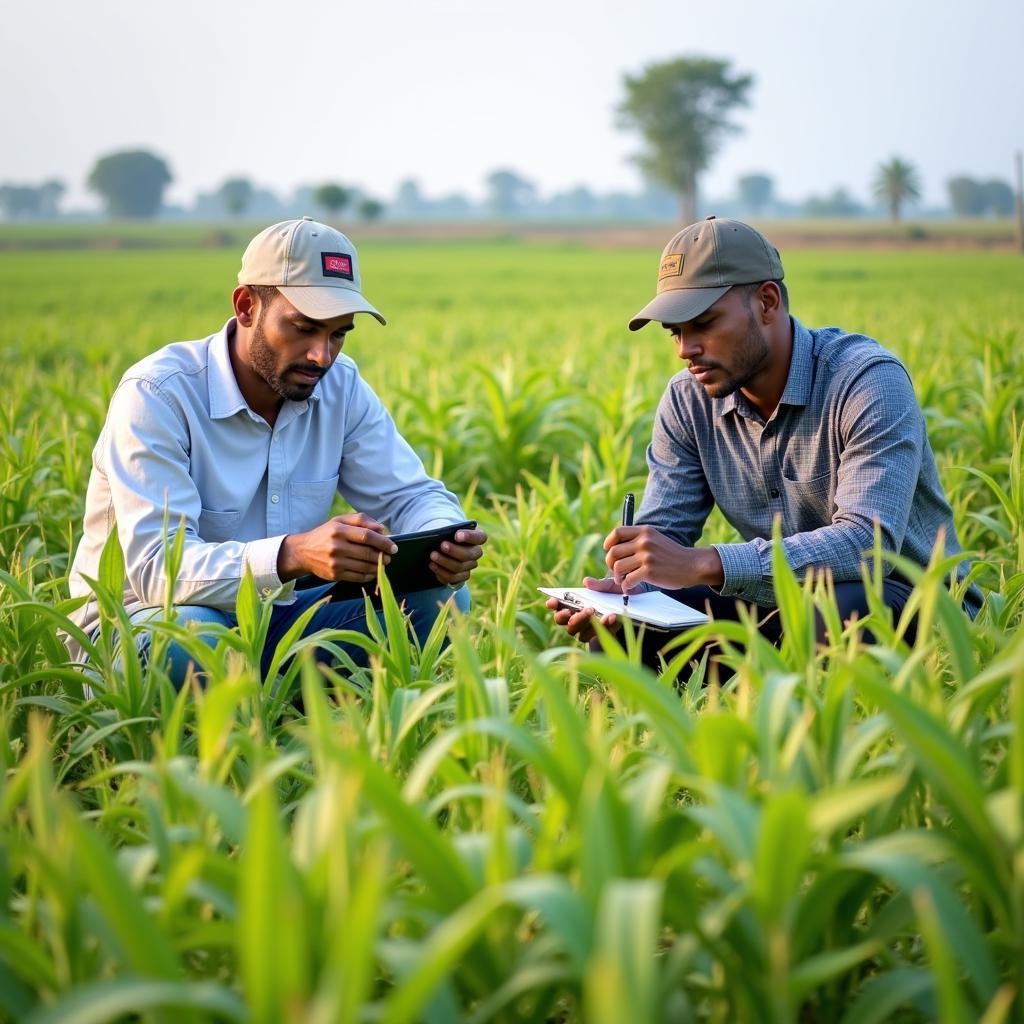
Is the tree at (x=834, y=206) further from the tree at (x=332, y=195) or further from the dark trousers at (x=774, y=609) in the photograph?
the dark trousers at (x=774, y=609)

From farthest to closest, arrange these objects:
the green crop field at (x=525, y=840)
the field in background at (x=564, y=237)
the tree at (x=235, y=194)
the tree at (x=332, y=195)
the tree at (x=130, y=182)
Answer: the tree at (x=130, y=182) < the tree at (x=235, y=194) < the tree at (x=332, y=195) < the field in background at (x=564, y=237) < the green crop field at (x=525, y=840)

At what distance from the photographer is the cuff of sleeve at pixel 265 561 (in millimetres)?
2869

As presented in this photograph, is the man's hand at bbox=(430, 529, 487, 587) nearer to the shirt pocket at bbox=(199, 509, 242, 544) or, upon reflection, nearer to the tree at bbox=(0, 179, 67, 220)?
the shirt pocket at bbox=(199, 509, 242, 544)

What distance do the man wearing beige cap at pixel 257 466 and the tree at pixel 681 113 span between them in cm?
7205

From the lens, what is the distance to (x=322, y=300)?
2.96 m

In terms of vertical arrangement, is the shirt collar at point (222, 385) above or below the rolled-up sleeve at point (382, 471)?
above

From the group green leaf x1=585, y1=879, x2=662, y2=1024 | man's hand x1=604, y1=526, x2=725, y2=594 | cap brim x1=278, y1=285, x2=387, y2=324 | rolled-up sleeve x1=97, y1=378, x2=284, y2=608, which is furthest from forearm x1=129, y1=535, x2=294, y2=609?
green leaf x1=585, y1=879, x2=662, y2=1024

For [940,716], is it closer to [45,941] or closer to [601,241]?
[45,941]

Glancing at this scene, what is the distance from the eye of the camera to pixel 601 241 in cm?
5519

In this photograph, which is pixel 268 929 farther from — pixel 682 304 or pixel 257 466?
pixel 257 466

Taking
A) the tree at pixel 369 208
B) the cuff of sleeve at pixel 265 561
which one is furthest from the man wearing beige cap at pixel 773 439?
the tree at pixel 369 208

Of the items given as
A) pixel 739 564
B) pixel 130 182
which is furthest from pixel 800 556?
pixel 130 182

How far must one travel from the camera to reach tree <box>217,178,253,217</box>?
4302 inches

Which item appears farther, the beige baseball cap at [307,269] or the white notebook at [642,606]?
the beige baseball cap at [307,269]
